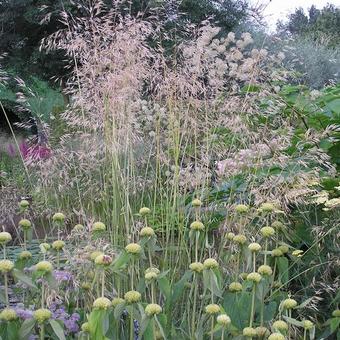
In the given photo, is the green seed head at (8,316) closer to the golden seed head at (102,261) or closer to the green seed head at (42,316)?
the green seed head at (42,316)

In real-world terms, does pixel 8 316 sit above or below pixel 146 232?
below

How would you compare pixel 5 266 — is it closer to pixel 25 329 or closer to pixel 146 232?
pixel 25 329

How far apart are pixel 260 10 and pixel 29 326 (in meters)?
1.90

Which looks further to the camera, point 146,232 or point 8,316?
point 146,232

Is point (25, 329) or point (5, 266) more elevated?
point (5, 266)

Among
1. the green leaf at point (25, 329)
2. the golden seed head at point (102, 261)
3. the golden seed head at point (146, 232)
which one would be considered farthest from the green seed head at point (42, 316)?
the golden seed head at point (146, 232)

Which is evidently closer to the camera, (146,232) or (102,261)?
(102,261)

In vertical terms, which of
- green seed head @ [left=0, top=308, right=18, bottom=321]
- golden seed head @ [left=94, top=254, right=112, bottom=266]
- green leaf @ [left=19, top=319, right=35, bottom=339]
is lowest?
green leaf @ [left=19, top=319, right=35, bottom=339]

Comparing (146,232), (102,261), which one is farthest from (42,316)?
(146,232)

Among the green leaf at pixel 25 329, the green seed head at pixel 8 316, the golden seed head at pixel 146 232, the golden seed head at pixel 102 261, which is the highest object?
the golden seed head at pixel 146 232

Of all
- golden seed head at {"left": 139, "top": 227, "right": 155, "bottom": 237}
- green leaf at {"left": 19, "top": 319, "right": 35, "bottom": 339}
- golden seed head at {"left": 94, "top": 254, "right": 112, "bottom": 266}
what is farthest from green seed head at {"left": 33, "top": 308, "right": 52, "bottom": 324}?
golden seed head at {"left": 139, "top": 227, "right": 155, "bottom": 237}

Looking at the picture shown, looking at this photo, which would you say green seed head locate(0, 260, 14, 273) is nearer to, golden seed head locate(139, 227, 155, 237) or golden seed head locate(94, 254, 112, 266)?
golden seed head locate(94, 254, 112, 266)

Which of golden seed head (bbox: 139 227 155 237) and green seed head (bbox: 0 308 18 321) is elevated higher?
golden seed head (bbox: 139 227 155 237)

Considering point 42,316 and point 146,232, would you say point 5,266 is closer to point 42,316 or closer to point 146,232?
point 42,316
